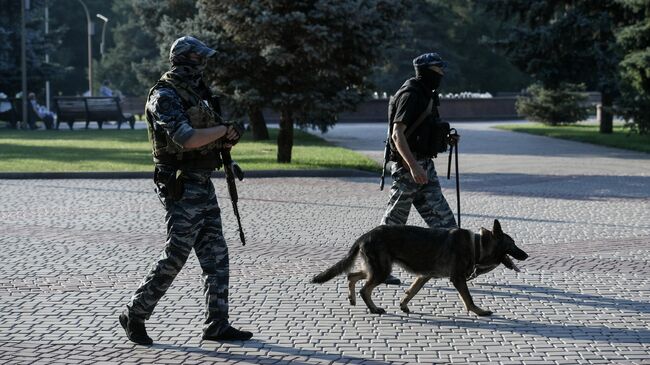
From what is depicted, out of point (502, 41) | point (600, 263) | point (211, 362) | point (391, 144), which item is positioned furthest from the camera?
point (502, 41)

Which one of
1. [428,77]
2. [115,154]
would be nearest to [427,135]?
[428,77]

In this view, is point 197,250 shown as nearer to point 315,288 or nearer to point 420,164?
point 315,288

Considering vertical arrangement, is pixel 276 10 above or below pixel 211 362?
above

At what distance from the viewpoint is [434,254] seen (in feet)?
24.1

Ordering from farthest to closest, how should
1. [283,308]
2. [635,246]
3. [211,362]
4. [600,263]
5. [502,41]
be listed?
[502,41], [635,246], [600,263], [283,308], [211,362]

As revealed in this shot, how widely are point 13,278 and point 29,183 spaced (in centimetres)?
960

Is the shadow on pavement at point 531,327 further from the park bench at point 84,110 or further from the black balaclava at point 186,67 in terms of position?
the park bench at point 84,110

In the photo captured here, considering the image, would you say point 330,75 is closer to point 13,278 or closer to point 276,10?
point 276,10

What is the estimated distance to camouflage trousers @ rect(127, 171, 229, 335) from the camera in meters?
6.40

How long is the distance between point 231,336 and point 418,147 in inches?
94.1

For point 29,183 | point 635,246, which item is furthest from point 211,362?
point 29,183

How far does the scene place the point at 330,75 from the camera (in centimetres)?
2028

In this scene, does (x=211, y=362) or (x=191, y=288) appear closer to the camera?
(x=211, y=362)

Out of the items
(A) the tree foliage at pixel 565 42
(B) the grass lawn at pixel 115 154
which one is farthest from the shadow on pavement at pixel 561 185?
(A) the tree foliage at pixel 565 42
